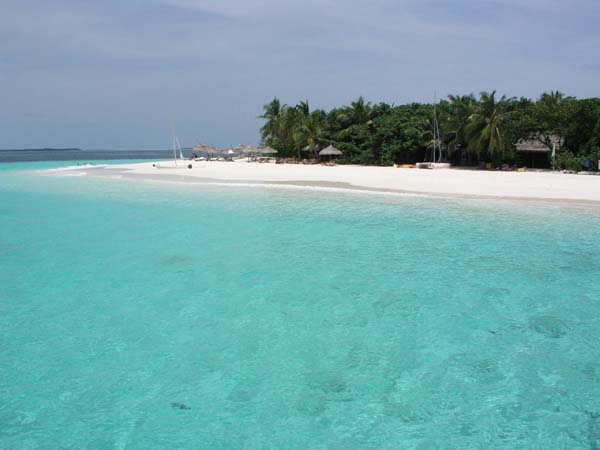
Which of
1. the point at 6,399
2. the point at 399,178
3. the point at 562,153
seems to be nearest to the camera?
the point at 6,399

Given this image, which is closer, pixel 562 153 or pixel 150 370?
pixel 150 370

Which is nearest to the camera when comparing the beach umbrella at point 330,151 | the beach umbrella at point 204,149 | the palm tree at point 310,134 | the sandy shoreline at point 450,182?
the sandy shoreline at point 450,182


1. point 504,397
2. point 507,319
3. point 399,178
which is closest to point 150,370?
point 504,397

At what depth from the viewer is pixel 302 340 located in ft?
17.9

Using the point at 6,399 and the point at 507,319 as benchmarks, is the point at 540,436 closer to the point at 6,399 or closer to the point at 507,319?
the point at 507,319

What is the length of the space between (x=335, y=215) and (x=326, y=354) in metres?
9.21

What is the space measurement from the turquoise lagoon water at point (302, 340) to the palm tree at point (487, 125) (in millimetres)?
15956

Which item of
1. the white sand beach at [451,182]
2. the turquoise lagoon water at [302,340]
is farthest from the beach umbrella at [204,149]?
the turquoise lagoon water at [302,340]

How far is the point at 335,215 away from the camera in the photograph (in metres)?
14.1

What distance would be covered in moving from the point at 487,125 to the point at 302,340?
80.3 feet

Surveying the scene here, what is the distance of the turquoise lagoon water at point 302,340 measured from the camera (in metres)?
3.85

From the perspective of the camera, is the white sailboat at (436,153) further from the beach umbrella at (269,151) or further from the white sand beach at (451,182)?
the beach umbrella at (269,151)

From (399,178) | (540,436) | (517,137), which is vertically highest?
(517,137)

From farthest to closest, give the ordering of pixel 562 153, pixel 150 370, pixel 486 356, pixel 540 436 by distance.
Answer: pixel 562 153
pixel 486 356
pixel 150 370
pixel 540 436
